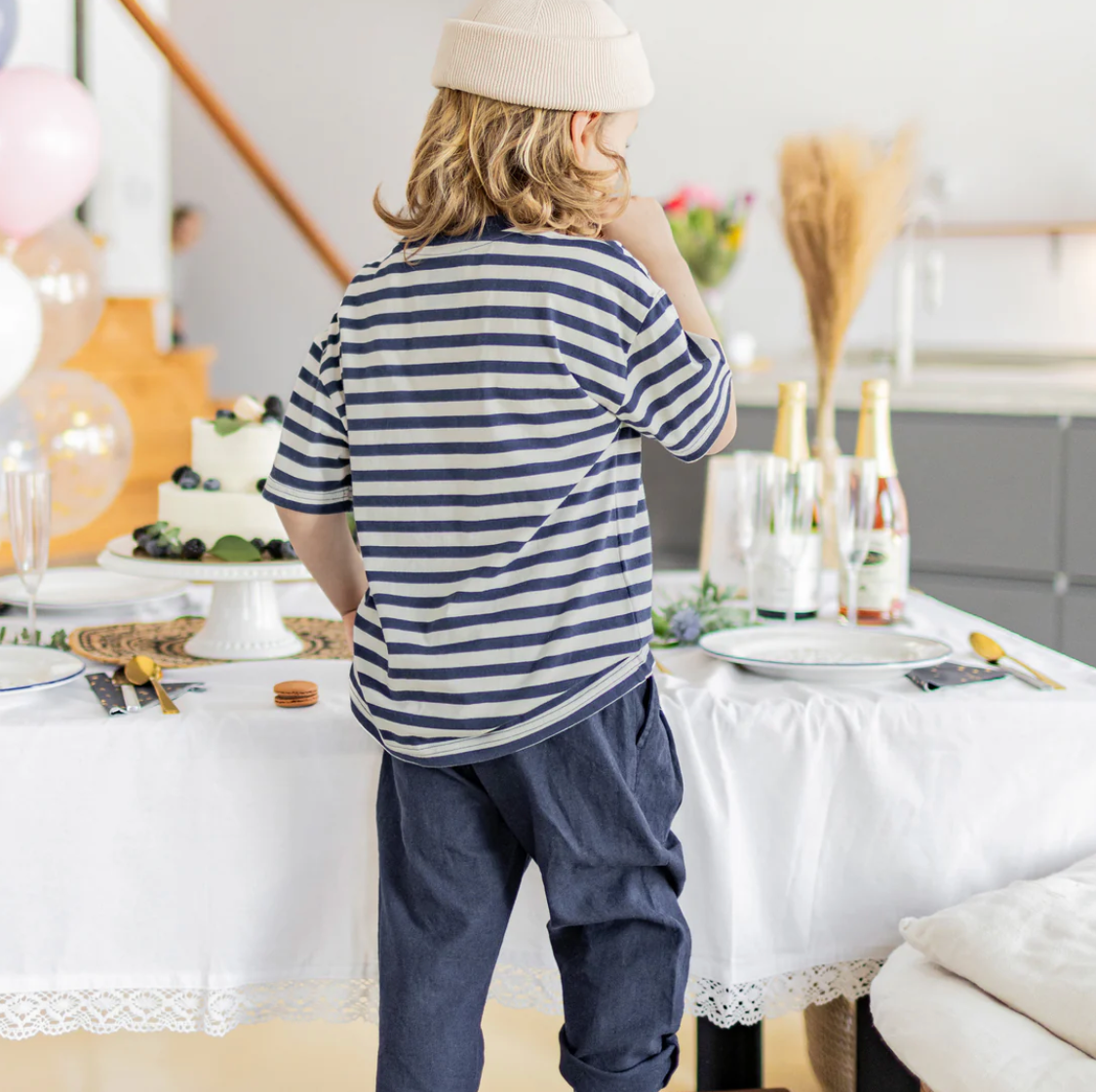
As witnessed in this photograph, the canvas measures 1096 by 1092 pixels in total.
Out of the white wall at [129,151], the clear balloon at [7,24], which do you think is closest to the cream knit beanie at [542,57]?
the clear balloon at [7,24]

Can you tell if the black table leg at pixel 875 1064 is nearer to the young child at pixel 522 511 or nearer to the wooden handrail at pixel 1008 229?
the young child at pixel 522 511

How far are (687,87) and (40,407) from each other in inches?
101

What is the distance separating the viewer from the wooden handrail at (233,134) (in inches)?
149

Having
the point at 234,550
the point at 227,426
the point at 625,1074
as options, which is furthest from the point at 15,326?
the point at 625,1074

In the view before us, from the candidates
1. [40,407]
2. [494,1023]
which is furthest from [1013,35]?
[494,1023]

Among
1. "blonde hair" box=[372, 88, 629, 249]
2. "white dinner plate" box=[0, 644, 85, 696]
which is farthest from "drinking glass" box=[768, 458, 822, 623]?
"white dinner plate" box=[0, 644, 85, 696]

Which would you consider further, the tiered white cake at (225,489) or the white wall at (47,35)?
the white wall at (47,35)

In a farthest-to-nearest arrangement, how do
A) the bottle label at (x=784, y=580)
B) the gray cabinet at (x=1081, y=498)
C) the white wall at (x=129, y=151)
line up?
the white wall at (x=129, y=151), the gray cabinet at (x=1081, y=498), the bottle label at (x=784, y=580)

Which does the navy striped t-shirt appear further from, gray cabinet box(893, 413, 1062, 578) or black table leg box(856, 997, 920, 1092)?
gray cabinet box(893, 413, 1062, 578)

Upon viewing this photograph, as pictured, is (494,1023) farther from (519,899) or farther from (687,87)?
(687,87)

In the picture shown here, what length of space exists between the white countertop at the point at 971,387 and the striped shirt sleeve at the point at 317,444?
2159mm

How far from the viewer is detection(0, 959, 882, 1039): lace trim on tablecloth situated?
48.7 inches

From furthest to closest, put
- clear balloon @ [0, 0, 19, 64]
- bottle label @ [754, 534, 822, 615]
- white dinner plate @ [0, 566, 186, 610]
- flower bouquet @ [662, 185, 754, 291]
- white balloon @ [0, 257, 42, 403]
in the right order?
flower bouquet @ [662, 185, 754, 291] < clear balloon @ [0, 0, 19, 64] < white balloon @ [0, 257, 42, 403] < white dinner plate @ [0, 566, 186, 610] < bottle label @ [754, 534, 822, 615]

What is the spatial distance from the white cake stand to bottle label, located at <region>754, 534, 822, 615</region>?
0.55 m
